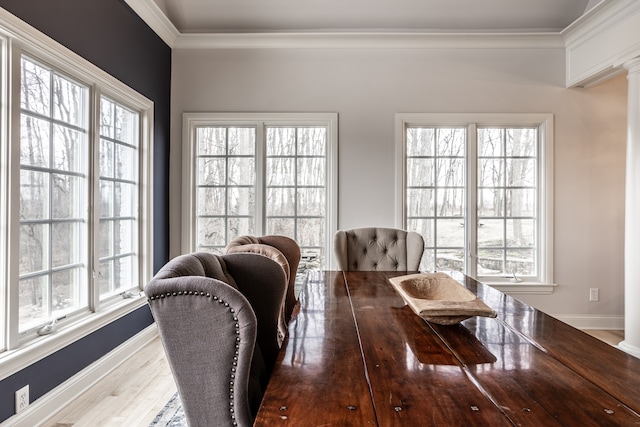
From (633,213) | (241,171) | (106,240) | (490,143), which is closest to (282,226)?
(241,171)

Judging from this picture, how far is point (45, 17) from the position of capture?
2.10 meters

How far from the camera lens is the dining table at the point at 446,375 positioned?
786 millimetres

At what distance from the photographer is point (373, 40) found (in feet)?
12.2

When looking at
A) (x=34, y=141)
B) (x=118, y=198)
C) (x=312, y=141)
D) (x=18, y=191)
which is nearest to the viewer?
(x=18, y=191)

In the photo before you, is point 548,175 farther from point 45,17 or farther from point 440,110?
point 45,17

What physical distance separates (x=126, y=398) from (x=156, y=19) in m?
2.91

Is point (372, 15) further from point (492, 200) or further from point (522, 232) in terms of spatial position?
point (522, 232)

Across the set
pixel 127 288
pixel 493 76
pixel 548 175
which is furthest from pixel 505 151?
pixel 127 288

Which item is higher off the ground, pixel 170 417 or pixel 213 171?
pixel 213 171

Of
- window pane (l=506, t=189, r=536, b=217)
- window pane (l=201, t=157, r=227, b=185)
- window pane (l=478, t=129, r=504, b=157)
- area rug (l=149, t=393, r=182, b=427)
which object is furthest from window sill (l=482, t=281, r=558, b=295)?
area rug (l=149, t=393, r=182, b=427)

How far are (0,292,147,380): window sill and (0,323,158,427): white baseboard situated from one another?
231 millimetres

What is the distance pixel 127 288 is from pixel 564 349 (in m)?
3.03

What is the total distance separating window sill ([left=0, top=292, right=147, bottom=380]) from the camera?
187 cm

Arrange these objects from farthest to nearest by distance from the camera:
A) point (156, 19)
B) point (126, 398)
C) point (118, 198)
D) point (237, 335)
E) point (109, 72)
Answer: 1. point (156, 19)
2. point (118, 198)
3. point (109, 72)
4. point (126, 398)
5. point (237, 335)
